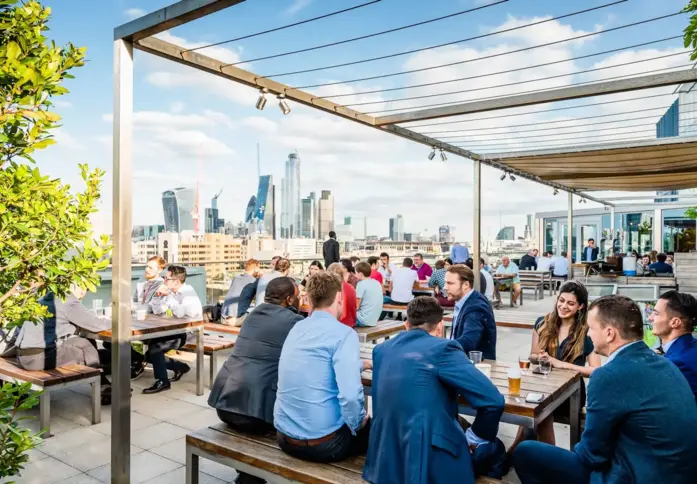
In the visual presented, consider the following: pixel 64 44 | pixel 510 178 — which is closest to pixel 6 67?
pixel 64 44

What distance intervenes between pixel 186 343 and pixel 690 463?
4481mm

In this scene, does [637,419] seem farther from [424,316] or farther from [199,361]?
[199,361]

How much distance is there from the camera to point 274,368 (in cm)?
275

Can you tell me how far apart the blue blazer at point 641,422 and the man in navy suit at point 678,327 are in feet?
2.36

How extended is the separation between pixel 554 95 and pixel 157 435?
393 cm

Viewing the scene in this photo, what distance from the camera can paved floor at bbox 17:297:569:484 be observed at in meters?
3.20

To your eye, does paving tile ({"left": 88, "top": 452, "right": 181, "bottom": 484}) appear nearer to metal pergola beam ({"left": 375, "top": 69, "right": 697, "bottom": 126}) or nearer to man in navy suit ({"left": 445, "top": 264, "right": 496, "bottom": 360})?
A: man in navy suit ({"left": 445, "top": 264, "right": 496, "bottom": 360})

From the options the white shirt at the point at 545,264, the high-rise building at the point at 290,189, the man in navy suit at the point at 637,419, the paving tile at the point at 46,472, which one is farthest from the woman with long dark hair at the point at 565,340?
the high-rise building at the point at 290,189

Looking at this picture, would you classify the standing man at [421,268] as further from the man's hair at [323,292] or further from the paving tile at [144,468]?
the man's hair at [323,292]

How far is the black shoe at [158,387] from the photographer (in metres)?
4.89

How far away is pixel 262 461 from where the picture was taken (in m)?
2.39

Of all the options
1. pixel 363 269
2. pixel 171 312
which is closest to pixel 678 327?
pixel 363 269

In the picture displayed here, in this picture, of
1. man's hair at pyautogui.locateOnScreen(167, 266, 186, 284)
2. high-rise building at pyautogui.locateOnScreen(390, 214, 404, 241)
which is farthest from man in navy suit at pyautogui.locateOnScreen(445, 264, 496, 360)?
high-rise building at pyautogui.locateOnScreen(390, 214, 404, 241)

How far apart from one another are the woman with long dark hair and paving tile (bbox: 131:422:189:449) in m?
2.40
